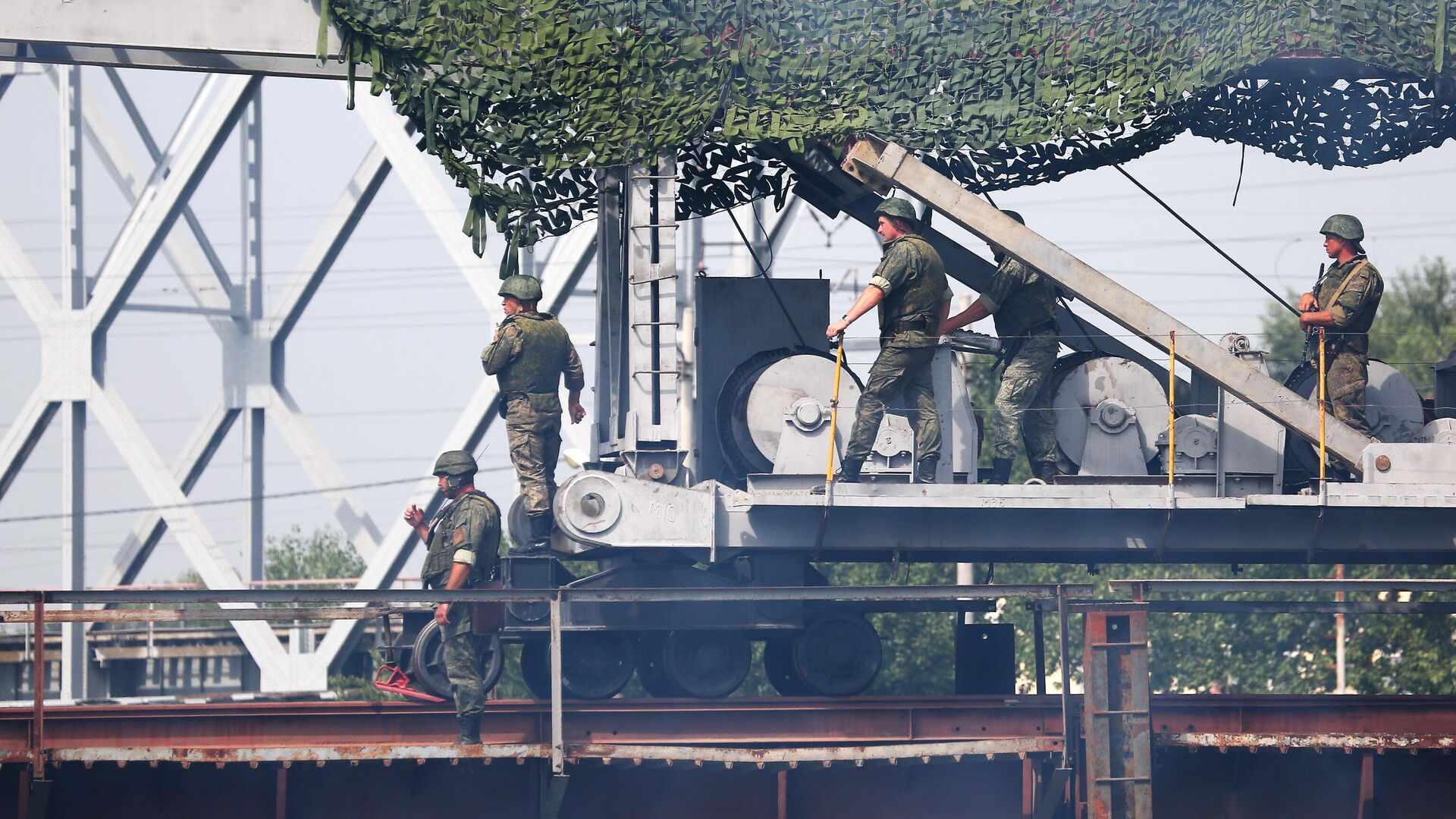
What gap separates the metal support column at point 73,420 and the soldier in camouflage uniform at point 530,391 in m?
22.8

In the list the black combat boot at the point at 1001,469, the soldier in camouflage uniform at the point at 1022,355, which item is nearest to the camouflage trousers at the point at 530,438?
the soldier in camouflage uniform at the point at 1022,355

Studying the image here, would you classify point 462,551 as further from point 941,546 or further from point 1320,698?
point 1320,698

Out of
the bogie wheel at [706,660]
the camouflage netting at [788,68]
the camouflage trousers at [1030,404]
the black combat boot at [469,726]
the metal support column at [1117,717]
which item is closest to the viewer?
the metal support column at [1117,717]

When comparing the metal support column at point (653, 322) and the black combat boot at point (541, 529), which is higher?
the metal support column at point (653, 322)

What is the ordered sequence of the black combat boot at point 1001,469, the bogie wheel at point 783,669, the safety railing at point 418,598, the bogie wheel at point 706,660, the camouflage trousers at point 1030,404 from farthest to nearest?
1. the bogie wheel at point 783,669
2. the bogie wheel at point 706,660
3. the black combat boot at point 1001,469
4. the camouflage trousers at point 1030,404
5. the safety railing at point 418,598

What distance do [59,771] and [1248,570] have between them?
49.6 meters

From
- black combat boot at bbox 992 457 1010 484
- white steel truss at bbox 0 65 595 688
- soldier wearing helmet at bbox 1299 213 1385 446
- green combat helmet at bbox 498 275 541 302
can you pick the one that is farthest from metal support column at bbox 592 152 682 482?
white steel truss at bbox 0 65 595 688

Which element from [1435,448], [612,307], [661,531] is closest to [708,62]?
[612,307]

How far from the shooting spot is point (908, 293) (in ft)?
40.6

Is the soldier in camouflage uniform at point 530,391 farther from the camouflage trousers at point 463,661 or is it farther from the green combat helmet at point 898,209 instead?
the green combat helmet at point 898,209

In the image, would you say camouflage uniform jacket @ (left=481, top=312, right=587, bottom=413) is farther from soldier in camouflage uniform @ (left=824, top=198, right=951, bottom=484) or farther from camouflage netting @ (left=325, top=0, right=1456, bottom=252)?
soldier in camouflage uniform @ (left=824, top=198, right=951, bottom=484)

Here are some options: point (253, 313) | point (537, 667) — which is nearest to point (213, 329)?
point (253, 313)

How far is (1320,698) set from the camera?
12.0m

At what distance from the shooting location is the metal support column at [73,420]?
3441 centimetres
